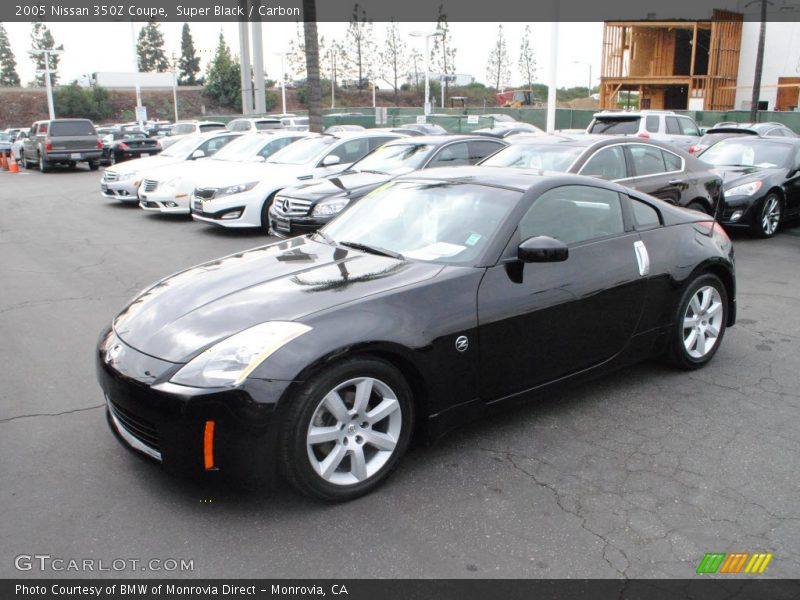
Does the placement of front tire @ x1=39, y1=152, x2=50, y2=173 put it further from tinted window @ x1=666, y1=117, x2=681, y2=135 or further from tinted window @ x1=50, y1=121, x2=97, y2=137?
tinted window @ x1=666, y1=117, x2=681, y2=135

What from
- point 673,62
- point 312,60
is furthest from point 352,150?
point 673,62

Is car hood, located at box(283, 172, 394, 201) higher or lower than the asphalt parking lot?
higher

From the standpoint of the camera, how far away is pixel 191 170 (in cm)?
1390

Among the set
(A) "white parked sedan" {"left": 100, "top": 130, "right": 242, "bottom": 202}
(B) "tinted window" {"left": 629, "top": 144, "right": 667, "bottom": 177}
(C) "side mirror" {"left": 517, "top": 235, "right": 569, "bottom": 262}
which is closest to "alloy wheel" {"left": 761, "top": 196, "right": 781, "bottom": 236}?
(B) "tinted window" {"left": 629, "top": 144, "right": 667, "bottom": 177}

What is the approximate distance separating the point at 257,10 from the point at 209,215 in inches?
837

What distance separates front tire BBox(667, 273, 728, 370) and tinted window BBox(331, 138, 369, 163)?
26.8 feet

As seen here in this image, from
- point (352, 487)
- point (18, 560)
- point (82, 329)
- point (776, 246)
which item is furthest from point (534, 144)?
point (18, 560)

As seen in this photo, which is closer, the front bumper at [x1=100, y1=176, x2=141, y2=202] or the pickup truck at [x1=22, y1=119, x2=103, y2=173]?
the front bumper at [x1=100, y1=176, x2=141, y2=202]

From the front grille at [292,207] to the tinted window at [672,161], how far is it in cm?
478

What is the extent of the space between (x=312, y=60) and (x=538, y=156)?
43.1 feet

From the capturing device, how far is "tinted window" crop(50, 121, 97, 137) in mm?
24719

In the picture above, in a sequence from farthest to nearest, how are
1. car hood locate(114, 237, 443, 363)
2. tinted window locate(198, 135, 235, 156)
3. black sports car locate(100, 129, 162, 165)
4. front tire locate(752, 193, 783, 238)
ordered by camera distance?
black sports car locate(100, 129, 162, 165)
tinted window locate(198, 135, 235, 156)
front tire locate(752, 193, 783, 238)
car hood locate(114, 237, 443, 363)

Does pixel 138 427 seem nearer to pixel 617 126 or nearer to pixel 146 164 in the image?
pixel 146 164
